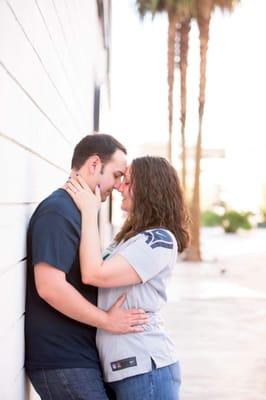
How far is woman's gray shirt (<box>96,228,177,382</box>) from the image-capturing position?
2529mm

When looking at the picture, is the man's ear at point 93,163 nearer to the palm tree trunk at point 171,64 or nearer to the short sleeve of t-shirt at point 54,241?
the short sleeve of t-shirt at point 54,241

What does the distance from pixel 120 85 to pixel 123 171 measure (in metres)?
18.0

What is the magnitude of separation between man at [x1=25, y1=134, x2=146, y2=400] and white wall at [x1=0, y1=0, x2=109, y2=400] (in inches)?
2.3

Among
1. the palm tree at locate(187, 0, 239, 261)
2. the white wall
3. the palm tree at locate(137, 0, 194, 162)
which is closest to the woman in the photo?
the white wall

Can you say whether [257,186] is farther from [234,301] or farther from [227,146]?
[234,301]

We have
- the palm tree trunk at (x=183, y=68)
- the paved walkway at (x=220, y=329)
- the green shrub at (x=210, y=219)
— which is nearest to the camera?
the paved walkway at (x=220, y=329)

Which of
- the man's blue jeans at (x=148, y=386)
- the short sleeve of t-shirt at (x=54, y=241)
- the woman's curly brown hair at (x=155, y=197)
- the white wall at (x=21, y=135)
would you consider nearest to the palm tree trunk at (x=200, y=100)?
the white wall at (x=21, y=135)

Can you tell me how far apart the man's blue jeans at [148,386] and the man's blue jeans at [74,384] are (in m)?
0.06

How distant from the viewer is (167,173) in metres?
2.69

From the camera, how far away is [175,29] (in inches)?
823

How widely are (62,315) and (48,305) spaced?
0.06 metres

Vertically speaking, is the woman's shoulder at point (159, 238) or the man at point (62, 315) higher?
the woman's shoulder at point (159, 238)

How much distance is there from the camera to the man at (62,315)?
2.46m

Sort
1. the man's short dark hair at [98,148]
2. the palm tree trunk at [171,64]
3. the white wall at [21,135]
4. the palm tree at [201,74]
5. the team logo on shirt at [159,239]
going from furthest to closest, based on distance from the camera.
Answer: the palm tree trunk at [171,64] → the palm tree at [201,74] → the man's short dark hair at [98,148] → the team logo on shirt at [159,239] → the white wall at [21,135]
